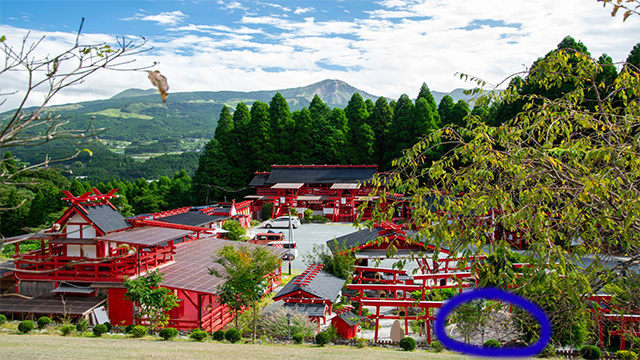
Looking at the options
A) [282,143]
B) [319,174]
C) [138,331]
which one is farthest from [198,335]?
[282,143]

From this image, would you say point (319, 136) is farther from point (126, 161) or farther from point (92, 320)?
point (126, 161)

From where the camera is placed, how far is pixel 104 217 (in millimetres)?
A: 14555

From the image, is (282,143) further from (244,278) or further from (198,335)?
(198,335)

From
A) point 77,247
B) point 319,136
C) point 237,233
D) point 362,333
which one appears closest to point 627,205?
point 362,333

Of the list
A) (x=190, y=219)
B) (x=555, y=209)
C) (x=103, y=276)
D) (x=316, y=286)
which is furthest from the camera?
(x=190, y=219)

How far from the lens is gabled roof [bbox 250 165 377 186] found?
3328cm

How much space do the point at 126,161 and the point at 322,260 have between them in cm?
7599

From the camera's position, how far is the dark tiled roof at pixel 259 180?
33969 millimetres

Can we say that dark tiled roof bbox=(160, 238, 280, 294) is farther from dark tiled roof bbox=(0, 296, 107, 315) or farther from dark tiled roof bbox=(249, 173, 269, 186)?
dark tiled roof bbox=(249, 173, 269, 186)

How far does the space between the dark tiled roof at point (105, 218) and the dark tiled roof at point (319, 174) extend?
1854 centimetres

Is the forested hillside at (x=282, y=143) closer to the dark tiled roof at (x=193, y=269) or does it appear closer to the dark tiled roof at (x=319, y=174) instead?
the dark tiled roof at (x=319, y=174)

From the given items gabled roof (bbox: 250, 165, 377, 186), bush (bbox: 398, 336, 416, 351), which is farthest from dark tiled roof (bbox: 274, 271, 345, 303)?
gabled roof (bbox: 250, 165, 377, 186)

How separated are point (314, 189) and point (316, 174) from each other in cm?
139

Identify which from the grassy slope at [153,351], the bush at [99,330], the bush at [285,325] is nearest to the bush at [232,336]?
the bush at [285,325]
